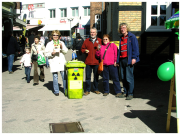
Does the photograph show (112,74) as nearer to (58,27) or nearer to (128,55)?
(128,55)

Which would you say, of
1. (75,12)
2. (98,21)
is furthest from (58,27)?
(98,21)

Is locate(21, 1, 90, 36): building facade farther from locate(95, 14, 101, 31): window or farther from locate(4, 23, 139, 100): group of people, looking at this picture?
locate(4, 23, 139, 100): group of people

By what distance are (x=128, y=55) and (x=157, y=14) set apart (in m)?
5.67

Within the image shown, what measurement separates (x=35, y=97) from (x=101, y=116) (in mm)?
2602

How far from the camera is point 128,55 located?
6.62 metres

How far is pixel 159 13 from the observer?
1152 centimetres

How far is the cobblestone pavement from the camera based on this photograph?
4535 millimetres

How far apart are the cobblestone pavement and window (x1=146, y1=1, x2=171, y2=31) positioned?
4095mm

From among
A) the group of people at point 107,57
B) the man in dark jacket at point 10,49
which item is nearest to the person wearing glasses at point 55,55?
the group of people at point 107,57

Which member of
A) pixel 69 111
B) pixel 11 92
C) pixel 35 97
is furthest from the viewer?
pixel 11 92

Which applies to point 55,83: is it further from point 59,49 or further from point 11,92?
point 11,92

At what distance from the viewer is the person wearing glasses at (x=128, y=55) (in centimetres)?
657

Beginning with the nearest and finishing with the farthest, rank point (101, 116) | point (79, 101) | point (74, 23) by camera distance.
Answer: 1. point (101, 116)
2. point (79, 101)
3. point (74, 23)

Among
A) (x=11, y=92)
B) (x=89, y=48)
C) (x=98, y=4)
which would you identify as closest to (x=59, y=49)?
(x=89, y=48)
